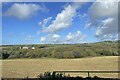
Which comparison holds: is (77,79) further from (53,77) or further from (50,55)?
(50,55)

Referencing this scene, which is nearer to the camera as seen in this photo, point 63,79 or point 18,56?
point 63,79

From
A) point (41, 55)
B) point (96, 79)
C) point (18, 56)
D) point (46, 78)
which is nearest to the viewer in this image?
point (96, 79)

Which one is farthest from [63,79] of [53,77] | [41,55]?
[41,55]

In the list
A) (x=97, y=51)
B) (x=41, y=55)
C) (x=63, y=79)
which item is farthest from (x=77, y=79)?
(x=97, y=51)

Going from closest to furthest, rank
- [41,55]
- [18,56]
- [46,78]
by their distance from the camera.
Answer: [46,78] < [18,56] < [41,55]

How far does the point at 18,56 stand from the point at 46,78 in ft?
128

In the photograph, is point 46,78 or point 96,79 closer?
point 96,79

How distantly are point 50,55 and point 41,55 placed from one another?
1.59m

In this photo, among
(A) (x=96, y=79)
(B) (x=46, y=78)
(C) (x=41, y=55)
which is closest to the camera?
(A) (x=96, y=79)

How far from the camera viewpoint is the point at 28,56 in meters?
45.2

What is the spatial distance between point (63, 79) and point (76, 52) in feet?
146

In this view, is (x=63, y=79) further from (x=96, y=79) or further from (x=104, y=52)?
(x=104, y=52)

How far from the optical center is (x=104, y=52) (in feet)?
162

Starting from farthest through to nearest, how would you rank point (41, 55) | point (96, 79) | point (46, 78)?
point (41, 55), point (46, 78), point (96, 79)
